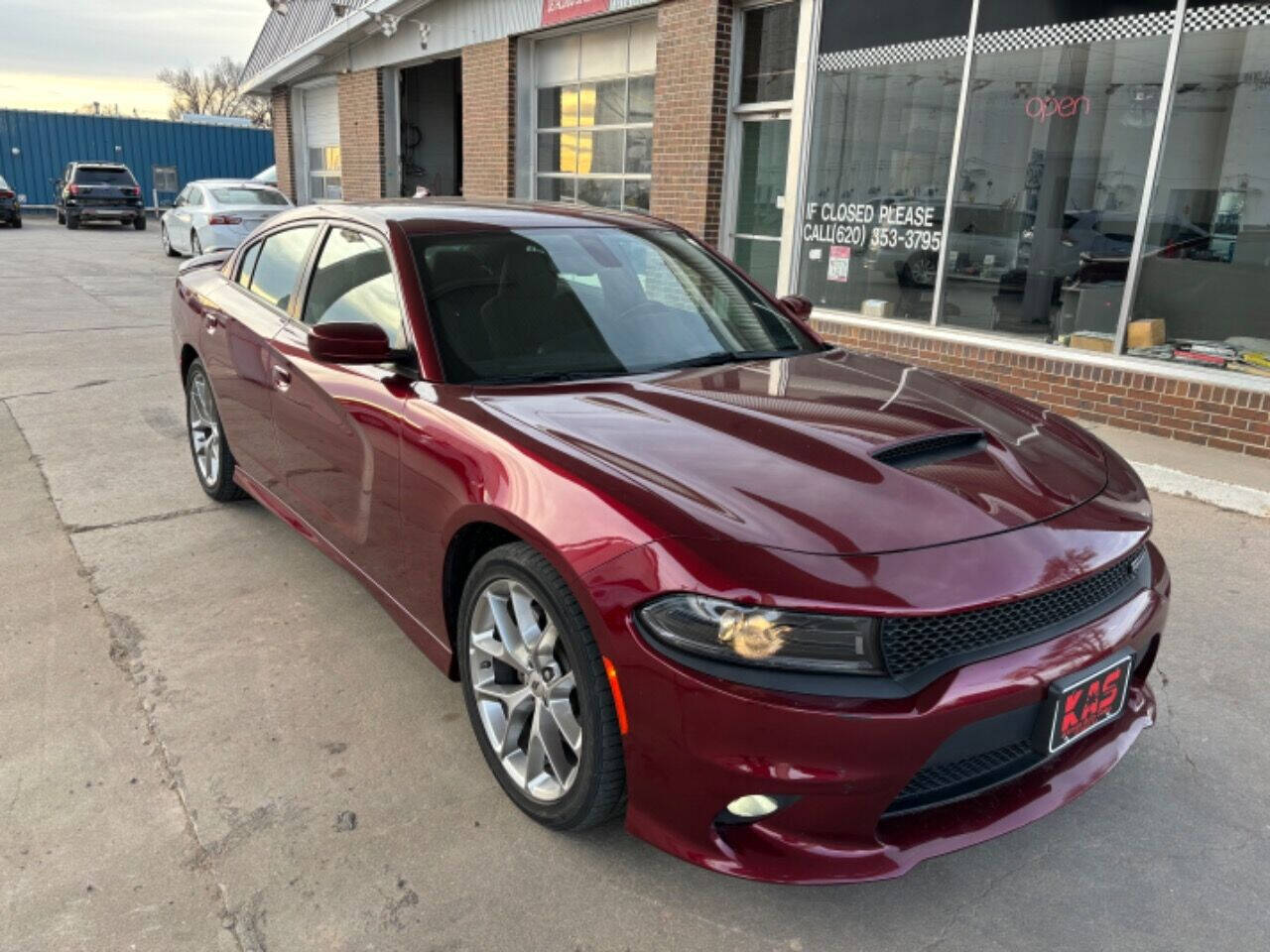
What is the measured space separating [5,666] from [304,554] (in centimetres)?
130

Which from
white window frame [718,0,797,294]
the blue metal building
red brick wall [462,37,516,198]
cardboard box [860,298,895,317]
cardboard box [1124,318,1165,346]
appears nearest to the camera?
cardboard box [1124,318,1165,346]

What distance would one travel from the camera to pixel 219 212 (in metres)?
16.9

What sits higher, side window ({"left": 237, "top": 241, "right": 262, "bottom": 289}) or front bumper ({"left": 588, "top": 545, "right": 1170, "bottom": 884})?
side window ({"left": 237, "top": 241, "right": 262, "bottom": 289})

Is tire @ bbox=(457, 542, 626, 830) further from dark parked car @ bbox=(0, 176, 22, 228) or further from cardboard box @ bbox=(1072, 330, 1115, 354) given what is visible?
dark parked car @ bbox=(0, 176, 22, 228)

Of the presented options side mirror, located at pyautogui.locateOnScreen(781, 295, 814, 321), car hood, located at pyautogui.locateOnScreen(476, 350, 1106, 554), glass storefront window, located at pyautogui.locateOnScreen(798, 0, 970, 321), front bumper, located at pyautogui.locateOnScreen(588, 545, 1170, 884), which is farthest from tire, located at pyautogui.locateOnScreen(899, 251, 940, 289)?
front bumper, located at pyautogui.locateOnScreen(588, 545, 1170, 884)

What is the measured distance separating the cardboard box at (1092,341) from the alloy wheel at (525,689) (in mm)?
5909

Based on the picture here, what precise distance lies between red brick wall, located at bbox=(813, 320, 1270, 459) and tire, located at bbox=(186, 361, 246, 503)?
4.57m

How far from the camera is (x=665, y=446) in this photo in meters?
2.44

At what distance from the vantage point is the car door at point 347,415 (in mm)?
3078

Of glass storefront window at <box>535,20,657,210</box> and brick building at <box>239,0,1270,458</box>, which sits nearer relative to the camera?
brick building at <box>239,0,1270,458</box>

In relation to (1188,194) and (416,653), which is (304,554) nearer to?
(416,653)

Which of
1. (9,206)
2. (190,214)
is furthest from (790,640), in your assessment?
(9,206)

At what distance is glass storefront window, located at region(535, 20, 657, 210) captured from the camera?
11242 millimetres

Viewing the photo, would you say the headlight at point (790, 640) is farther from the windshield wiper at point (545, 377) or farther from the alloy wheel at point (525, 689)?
the windshield wiper at point (545, 377)
